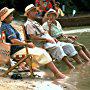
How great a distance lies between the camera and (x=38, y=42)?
381 inches

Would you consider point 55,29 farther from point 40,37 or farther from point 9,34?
point 9,34

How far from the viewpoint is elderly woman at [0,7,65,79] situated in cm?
857

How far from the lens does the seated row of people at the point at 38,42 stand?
860 cm

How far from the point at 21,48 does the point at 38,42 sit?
87 cm

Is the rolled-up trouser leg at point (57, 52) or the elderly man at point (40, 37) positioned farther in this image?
the rolled-up trouser leg at point (57, 52)

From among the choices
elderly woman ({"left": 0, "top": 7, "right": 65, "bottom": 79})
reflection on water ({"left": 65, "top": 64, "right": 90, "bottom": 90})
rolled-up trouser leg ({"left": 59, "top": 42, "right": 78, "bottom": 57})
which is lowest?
reflection on water ({"left": 65, "top": 64, "right": 90, "bottom": 90})

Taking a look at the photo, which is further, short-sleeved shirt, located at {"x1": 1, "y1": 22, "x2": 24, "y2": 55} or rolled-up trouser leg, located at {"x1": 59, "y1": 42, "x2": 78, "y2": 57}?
rolled-up trouser leg, located at {"x1": 59, "y1": 42, "x2": 78, "y2": 57}

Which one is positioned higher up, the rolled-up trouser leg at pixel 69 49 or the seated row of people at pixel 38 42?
the seated row of people at pixel 38 42

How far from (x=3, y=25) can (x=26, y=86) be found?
5.14ft

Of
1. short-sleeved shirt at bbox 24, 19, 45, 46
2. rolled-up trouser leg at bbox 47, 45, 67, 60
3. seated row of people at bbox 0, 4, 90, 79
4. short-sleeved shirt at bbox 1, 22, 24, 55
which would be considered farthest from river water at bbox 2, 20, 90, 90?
short-sleeved shirt at bbox 1, 22, 24, 55

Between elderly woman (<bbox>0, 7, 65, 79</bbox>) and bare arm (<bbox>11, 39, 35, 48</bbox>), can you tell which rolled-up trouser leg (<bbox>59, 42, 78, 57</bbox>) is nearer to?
elderly woman (<bbox>0, 7, 65, 79</bbox>)

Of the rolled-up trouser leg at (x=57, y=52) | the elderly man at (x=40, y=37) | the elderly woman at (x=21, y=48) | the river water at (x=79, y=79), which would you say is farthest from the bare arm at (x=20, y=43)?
the rolled-up trouser leg at (x=57, y=52)

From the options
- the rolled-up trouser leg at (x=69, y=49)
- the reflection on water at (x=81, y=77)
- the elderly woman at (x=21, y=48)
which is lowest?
the reflection on water at (x=81, y=77)

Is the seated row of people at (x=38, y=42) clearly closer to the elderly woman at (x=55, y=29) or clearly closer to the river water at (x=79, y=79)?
the elderly woman at (x=55, y=29)
